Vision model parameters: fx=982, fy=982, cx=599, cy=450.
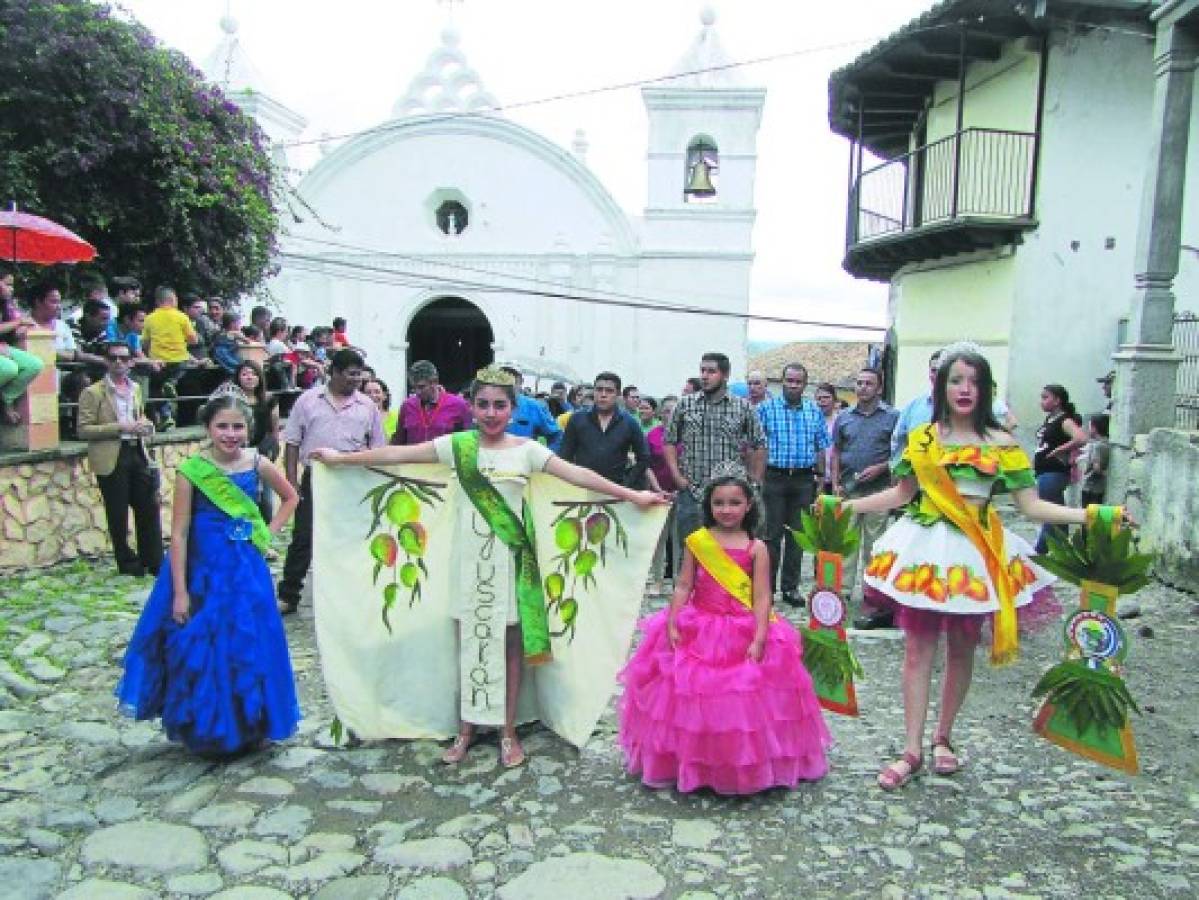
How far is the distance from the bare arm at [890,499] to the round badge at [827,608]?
0.40 metres

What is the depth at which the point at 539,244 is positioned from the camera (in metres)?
25.5

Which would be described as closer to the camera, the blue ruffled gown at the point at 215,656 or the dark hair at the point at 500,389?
the blue ruffled gown at the point at 215,656

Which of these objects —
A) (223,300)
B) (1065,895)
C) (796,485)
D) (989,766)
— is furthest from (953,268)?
(1065,895)

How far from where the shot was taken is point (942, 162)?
15312 millimetres

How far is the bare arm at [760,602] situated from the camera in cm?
397

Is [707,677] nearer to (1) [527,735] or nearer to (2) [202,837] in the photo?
(1) [527,735]

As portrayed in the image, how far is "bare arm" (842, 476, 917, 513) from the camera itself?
4297 millimetres

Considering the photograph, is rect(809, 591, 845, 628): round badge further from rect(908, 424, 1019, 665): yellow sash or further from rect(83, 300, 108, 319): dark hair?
rect(83, 300, 108, 319): dark hair

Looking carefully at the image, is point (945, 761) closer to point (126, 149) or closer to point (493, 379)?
point (493, 379)

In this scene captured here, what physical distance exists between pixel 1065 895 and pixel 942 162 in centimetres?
1396

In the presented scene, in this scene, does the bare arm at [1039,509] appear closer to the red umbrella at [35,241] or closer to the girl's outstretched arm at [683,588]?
the girl's outstretched arm at [683,588]

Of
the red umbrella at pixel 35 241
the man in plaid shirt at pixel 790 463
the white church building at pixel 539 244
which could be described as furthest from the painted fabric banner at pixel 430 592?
the white church building at pixel 539 244

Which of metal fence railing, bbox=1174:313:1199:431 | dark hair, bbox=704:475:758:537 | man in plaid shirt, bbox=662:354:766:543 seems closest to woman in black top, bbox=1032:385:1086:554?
metal fence railing, bbox=1174:313:1199:431

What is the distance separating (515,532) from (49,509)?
544 cm
